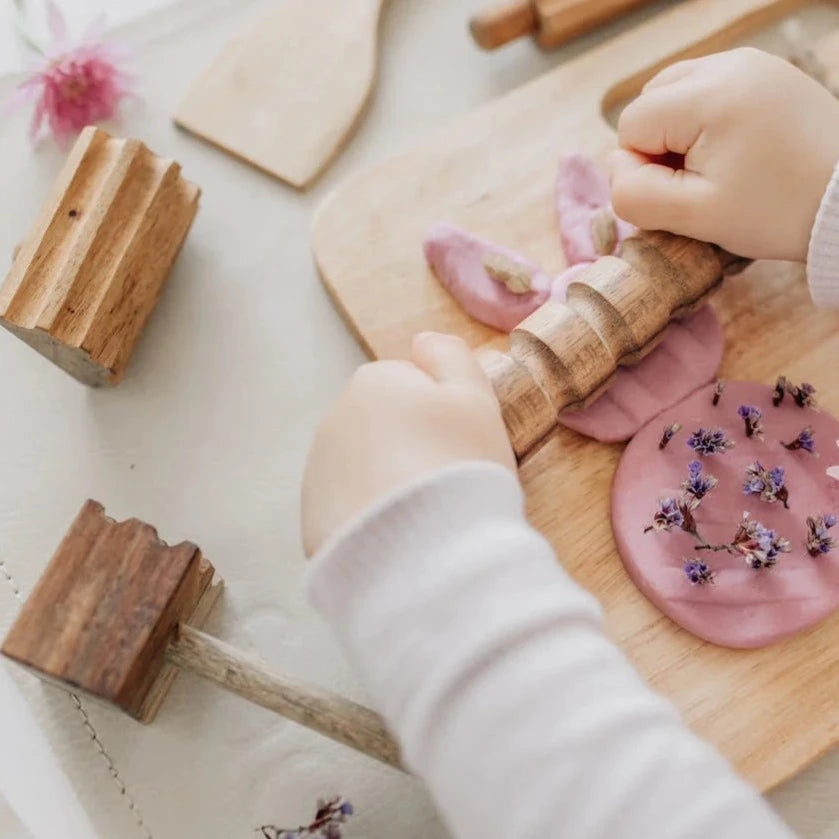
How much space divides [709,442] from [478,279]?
0.18 metres

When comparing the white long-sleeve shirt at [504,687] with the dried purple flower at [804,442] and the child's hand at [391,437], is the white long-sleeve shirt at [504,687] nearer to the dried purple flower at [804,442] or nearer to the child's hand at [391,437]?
the child's hand at [391,437]

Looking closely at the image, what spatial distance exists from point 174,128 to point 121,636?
1.29 feet

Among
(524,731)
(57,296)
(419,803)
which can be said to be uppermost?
(57,296)

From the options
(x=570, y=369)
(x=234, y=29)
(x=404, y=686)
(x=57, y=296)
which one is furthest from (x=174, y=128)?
(x=404, y=686)

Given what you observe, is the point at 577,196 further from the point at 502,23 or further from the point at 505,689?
the point at 505,689

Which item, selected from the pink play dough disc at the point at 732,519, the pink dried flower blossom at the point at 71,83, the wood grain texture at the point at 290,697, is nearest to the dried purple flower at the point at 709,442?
the pink play dough disc at the point at 732,519

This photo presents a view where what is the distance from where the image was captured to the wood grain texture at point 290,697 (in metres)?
0.52

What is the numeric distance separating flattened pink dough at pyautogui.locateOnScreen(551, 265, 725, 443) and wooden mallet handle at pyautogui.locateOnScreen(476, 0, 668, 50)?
0.68 ft

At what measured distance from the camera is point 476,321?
2.15 ft

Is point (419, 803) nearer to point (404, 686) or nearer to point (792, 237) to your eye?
point (404, 686)

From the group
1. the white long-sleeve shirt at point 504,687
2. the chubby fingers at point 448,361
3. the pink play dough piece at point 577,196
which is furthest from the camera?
the pink play dough piece at point 577,196

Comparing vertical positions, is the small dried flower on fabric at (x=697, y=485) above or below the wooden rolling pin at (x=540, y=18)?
below

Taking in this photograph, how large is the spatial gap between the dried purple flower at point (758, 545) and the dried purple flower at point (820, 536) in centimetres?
2

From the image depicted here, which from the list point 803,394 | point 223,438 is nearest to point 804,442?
point 803,394
